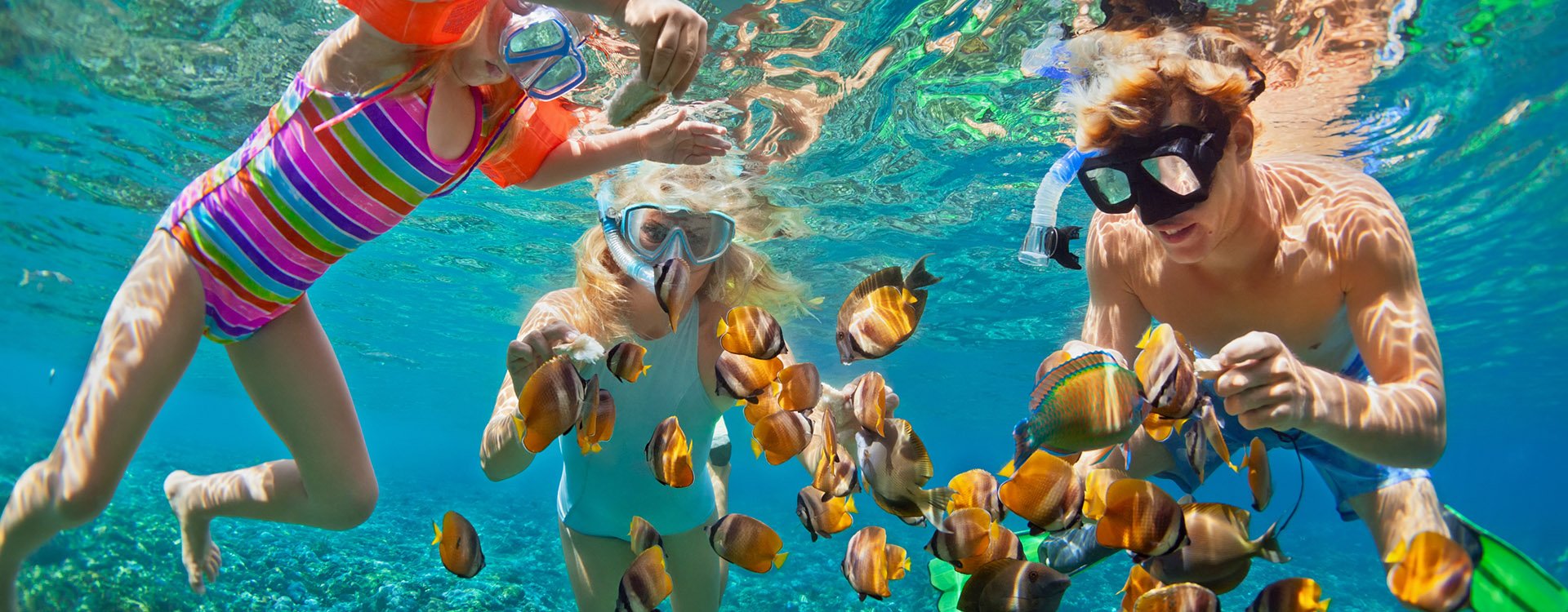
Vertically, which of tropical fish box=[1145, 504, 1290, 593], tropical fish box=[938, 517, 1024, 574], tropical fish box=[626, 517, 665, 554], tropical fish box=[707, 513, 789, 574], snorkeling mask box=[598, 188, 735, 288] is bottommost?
tropical fish box=[1145, 504, 1290, 593]

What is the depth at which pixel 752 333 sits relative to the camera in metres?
2.84

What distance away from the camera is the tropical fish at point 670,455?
3.01 meters

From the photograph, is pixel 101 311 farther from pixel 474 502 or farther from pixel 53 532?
pixel 53 532

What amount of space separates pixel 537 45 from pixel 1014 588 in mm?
2941

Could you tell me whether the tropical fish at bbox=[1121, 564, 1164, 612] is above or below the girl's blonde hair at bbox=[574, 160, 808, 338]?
below

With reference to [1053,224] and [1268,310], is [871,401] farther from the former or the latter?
[1268,310]

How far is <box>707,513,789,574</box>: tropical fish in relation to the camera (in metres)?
3.11

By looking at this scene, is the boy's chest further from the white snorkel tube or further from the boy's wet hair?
the boy's wet hair

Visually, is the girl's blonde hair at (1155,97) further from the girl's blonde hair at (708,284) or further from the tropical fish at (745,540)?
the tropical fish at (745,540)

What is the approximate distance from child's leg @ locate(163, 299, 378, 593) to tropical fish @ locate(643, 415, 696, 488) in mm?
1966

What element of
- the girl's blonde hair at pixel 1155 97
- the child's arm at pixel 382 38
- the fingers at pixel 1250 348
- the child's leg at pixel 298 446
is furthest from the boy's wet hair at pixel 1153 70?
the child's leg at pixel 298 446

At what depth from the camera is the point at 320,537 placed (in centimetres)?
1383

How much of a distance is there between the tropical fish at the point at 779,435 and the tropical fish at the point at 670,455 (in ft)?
1.06

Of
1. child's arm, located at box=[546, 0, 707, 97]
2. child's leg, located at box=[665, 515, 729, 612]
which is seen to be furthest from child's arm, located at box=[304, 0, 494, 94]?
child's leg, located at box=[665, 515, 729, 612]
